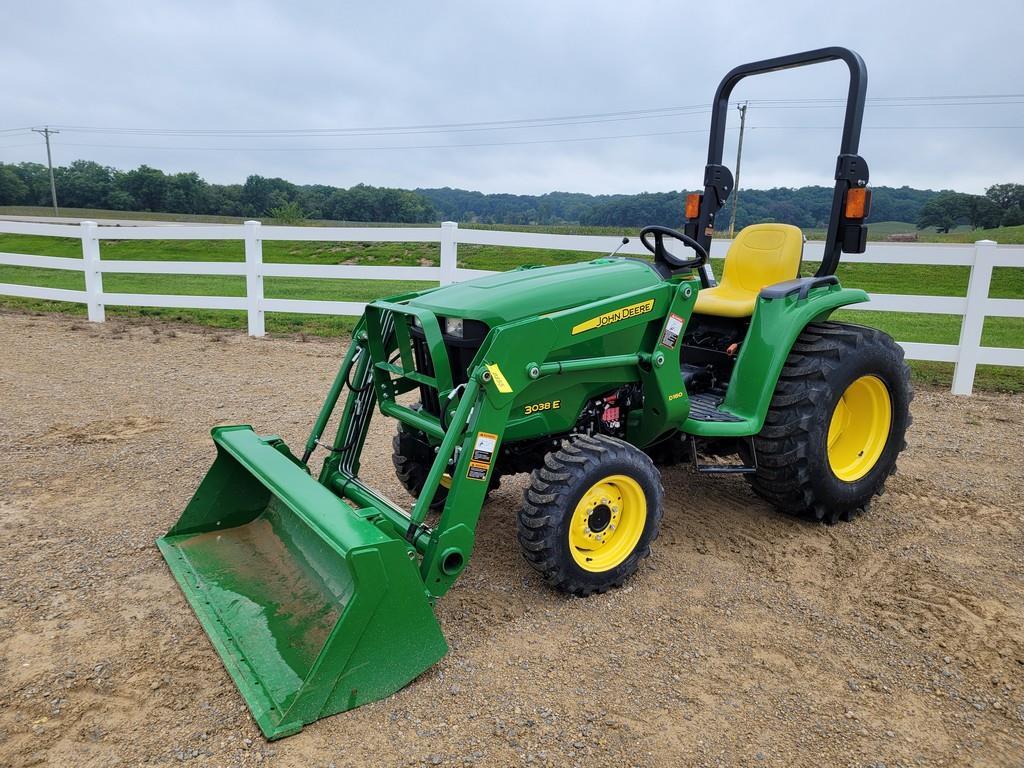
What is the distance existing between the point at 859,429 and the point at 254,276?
7.32 metres

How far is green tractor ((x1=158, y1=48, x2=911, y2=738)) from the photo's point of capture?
8.66ft

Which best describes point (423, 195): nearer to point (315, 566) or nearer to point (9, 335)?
point (9, 335)

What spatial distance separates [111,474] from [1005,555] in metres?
5.13

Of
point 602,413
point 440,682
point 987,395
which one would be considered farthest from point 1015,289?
point 440,682

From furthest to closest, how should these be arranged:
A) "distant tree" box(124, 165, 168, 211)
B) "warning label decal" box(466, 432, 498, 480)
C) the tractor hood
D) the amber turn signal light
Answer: "distant tree" box(124, 165, 168, 211) < the amber turn signal light < the tractor hood < "warning label decal" box(466, 432, 498, 480)

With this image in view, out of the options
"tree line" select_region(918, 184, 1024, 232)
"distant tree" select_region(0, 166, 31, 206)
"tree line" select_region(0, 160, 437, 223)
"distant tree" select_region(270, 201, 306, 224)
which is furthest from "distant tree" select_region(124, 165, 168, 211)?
"tree line" select_region(918, 184, 1024, 232)

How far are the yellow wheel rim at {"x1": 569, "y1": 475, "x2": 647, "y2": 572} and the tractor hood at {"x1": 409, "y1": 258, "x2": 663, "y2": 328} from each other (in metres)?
0.81

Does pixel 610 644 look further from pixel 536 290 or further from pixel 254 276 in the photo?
pixel 254 276

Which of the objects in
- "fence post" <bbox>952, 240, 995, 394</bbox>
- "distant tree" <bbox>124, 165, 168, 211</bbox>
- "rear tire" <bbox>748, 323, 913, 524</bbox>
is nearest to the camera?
"rear tire" <bbox>748, 323, 913, 524</bbox>

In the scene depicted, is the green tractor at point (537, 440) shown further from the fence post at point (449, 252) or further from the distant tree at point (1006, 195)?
the distant tree at point (1006, 195)

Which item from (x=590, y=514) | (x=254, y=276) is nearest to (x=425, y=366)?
(x=590, y=514)

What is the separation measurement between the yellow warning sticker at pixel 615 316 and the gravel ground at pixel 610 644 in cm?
121

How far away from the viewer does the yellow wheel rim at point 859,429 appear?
14.1 feet

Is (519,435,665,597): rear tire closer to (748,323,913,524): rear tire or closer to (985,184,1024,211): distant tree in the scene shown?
(748,323,913,524): rear tire
